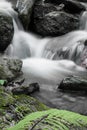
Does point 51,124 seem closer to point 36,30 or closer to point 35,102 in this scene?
point 35,102

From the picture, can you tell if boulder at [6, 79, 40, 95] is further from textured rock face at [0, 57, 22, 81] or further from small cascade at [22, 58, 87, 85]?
small cascade at [22, 58, 87, 85]

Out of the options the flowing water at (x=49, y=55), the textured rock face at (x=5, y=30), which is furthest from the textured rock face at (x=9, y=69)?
the textured rock face at (x=5, y=30)

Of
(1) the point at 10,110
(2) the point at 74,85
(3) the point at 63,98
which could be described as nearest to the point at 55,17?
(2) the point at 74,85

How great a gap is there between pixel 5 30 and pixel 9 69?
374 cm

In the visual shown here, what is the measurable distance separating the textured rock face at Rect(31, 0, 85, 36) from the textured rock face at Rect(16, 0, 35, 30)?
0.39 m

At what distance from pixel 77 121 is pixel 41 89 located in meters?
7.79

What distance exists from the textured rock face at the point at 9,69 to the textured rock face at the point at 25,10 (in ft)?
17.6

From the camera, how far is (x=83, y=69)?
42.1 feet

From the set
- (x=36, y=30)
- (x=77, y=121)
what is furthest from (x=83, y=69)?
(x=77, y=121)

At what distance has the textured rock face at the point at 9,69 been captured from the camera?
1031cm

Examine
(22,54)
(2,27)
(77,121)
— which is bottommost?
(22,54)

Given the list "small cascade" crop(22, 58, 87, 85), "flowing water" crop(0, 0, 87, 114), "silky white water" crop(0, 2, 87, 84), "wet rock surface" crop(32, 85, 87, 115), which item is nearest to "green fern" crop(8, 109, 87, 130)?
"wet rock surface" crop(32, 85, 87, 115)

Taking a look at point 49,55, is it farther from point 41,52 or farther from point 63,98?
point 63,98

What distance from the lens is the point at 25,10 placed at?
54.2 feet
